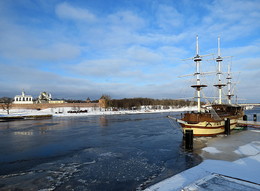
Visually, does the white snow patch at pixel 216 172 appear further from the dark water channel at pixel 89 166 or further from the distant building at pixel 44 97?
the distant building at pixel 44 97

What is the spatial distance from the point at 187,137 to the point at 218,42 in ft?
86.0

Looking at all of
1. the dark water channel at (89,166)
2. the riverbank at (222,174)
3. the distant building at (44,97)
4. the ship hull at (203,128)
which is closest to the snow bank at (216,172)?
the riverbank at (222,174)

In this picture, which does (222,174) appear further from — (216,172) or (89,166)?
(89,166)

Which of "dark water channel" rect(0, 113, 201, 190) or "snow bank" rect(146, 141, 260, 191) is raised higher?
"snow bank" rect(146, 141, 260, 191)

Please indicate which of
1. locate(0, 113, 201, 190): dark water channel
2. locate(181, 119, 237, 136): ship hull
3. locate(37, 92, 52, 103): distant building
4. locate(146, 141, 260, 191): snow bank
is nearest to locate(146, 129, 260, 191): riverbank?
locate(146, 141, 260, 191): snow bank

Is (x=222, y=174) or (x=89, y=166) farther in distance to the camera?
(x=89, y=166)

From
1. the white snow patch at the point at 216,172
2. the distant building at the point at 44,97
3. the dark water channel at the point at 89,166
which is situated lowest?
the dark water channel at the point at 89,166

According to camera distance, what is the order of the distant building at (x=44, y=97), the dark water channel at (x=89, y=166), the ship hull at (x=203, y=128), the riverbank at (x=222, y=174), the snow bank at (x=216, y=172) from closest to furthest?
the riverbank at (x=222, y=174), the snow bank at (x=216, y=172), the dark water channel at (x=89, y=166), the ship hull at (x=203, y=128), the distant building at (x=44, y=97)

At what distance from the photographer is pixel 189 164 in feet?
39.1

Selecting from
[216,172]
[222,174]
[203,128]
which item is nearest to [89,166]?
[216,172]

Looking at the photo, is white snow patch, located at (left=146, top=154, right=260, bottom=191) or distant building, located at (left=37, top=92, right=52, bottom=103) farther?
distant building, located at (left=37, top=92, right=52, bottom=103)

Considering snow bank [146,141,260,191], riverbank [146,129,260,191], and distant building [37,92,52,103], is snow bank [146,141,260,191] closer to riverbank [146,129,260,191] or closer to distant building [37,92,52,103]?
riverbank [146,129,260,191]

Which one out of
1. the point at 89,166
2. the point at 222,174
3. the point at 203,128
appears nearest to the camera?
the point at 222,174

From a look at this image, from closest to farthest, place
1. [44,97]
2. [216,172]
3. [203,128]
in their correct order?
[216,172], [203,128], [44,97]
